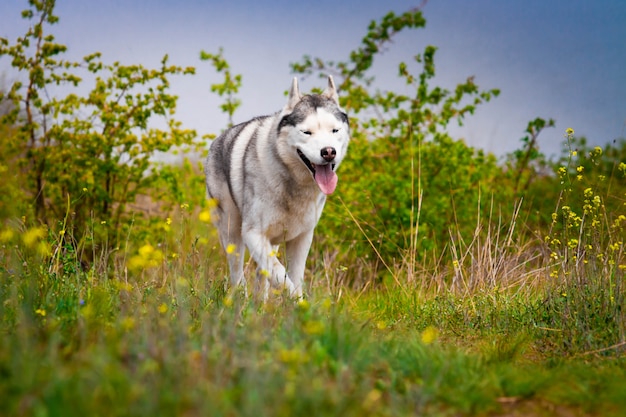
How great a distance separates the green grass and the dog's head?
1.09 m

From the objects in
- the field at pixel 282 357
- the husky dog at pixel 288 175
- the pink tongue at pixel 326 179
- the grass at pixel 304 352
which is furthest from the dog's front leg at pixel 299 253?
the field at pixel 282 357

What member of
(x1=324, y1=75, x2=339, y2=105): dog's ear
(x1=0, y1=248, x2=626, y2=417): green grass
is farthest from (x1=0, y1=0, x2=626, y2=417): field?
(x1=324, y1=75, x2=339, y2=105): dog's ear

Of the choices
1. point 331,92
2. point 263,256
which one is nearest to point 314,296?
point 263,256

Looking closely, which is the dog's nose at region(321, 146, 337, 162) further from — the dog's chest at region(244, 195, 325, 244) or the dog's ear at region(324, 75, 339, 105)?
the dog's ear at region(324, 75, 339, 105)

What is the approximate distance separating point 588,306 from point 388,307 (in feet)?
5.58

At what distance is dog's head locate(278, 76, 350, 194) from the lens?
5105mm

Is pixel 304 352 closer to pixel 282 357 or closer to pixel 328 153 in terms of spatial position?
pixel 282 357

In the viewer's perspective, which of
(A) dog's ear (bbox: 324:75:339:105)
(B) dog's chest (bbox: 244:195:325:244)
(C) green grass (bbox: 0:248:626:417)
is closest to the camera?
(C) green grass (bbox: 0:248:626:417)

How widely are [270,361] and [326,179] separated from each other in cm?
241

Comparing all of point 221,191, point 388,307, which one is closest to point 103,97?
point 221,191

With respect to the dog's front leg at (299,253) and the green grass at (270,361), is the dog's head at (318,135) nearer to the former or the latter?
the dog's front leg at (299,253)

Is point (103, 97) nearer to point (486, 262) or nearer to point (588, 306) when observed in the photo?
point (486, 262)

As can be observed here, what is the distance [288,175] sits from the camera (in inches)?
218

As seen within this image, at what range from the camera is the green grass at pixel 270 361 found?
8.20ft
